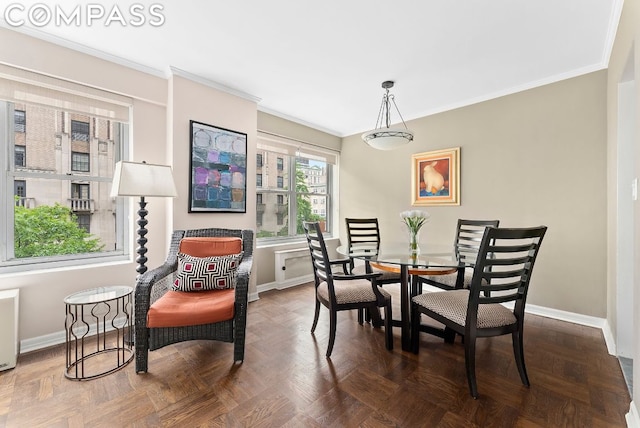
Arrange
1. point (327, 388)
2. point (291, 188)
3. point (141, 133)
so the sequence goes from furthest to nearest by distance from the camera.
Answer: point (291, 188) → point (141, 133) → point (327, 388)

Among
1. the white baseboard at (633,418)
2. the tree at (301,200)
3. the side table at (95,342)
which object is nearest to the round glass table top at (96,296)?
the side table at (95,342)

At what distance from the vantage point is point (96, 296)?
193 centimetres

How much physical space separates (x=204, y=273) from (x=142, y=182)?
34.5 inches

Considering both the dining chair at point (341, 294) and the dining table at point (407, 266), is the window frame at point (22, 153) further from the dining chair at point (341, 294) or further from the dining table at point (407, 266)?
the dining table at point (407, 266)

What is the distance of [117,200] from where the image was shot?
2775 millimetres

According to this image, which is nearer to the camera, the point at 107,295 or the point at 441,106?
the point at 107,295

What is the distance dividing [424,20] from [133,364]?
3.30m

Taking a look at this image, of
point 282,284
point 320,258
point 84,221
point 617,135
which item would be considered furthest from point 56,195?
point 617,135

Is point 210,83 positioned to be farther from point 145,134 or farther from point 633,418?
point 633,418

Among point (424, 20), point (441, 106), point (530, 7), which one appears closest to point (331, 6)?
point (424, 20)

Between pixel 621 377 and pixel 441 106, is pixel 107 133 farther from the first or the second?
pixel 621 377

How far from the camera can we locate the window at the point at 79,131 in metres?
2.52

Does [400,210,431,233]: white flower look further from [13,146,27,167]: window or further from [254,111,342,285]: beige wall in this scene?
[13,146,27,167]: window

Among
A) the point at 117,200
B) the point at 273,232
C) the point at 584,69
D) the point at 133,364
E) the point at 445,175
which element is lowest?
the point at 133,364
